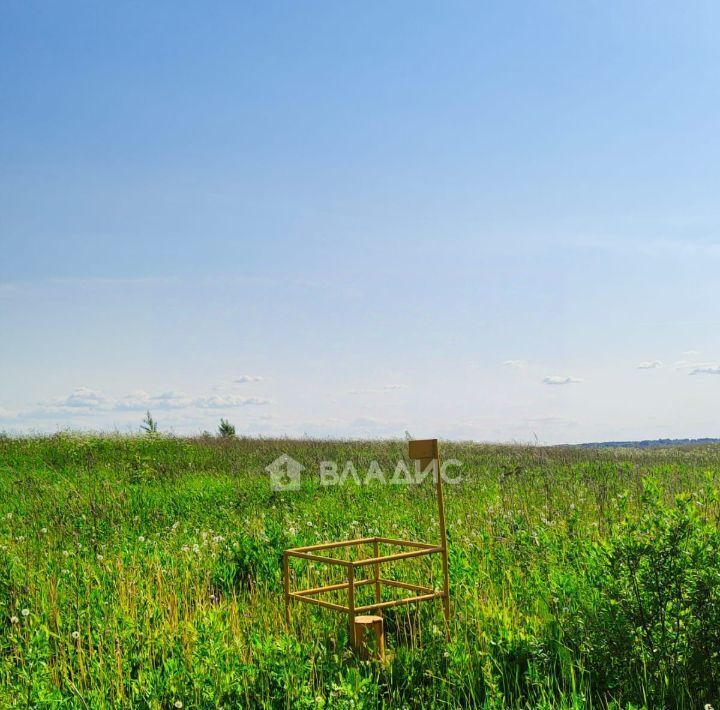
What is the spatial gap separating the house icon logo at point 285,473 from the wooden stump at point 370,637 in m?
7.78

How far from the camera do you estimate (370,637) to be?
15.5 feet

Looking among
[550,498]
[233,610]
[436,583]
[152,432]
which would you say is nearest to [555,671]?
[436,583]

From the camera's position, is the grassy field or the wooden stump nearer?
the grassy field

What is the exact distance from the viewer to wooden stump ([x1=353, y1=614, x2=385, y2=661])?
4652mm

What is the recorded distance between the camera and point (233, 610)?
5391 millimetres

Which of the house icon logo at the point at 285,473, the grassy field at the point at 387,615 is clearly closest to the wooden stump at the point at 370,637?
the grassy field at the point at 387,615

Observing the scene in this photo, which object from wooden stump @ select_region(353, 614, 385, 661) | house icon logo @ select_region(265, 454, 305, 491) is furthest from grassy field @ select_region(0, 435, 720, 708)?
house icon logo @ select_region(265, 454, 305, 491)

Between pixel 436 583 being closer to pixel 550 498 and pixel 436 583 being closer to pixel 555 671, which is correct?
pixel 555 671

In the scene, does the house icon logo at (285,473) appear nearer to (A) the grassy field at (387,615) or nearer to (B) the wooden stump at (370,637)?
(A) the grassy field at (387,615)

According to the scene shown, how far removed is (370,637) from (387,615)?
1098 millimetres

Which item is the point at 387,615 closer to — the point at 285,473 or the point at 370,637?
the point at 370,637

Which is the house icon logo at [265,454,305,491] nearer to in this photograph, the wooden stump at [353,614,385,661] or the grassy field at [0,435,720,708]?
the grassy field at [0,435,720,708]

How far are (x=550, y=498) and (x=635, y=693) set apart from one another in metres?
6.50

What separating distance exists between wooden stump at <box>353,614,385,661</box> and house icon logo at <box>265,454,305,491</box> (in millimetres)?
7783
